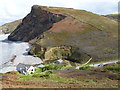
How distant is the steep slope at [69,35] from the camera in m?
74.9

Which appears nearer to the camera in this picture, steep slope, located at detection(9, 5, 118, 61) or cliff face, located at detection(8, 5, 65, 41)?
steep slope, located at detection(9, 5, 118, 61)

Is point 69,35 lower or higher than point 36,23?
lower

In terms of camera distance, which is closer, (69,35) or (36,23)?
(69,35)

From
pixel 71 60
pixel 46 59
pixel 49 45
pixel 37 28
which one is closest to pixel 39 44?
pixel 49 45

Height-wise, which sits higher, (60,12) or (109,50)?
(60,12)

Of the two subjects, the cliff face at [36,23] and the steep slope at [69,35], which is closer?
the steep slope at [69,35]

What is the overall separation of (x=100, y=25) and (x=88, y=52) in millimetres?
36307

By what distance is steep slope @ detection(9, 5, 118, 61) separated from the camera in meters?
74.9

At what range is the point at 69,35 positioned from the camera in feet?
312

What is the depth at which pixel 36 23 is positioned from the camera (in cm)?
13138

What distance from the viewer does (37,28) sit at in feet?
420

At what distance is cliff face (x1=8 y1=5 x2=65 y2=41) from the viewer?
122812mm

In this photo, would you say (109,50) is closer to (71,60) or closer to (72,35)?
(71,60)

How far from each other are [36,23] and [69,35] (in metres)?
41.1
